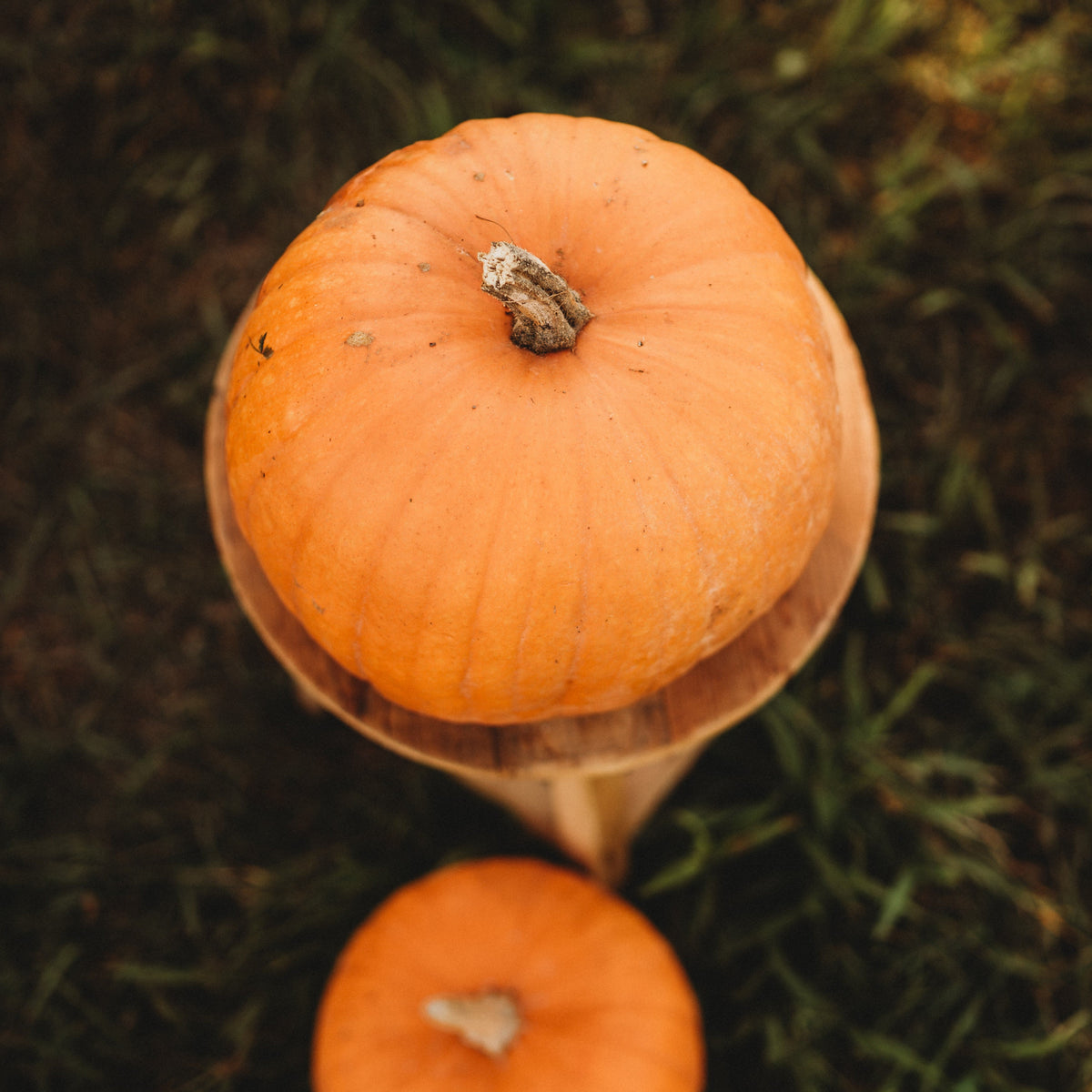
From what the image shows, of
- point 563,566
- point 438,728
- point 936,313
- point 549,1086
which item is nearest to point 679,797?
point 549,1086

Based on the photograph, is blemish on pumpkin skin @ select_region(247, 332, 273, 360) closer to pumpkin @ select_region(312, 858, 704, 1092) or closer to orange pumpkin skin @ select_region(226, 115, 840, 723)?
orange pumpkin skin @ select_region(226, 115, 840, 723)

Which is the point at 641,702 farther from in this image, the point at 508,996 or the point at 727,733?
the point at 727,733

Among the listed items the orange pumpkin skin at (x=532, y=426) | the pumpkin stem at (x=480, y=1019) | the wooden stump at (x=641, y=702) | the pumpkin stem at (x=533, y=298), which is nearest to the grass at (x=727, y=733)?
the pumpkin stem at (x=480, y=1019)

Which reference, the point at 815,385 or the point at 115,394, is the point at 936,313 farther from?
the point at 115,394

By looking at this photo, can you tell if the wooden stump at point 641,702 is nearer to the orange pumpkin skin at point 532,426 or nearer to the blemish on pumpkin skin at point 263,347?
the orange pumpkin skin at point 532,426

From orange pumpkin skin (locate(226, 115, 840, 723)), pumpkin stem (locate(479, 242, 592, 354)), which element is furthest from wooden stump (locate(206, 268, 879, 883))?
pumpkin stem (locate(479, 242, 592, 354))

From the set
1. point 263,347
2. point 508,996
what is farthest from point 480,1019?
point 263,347
